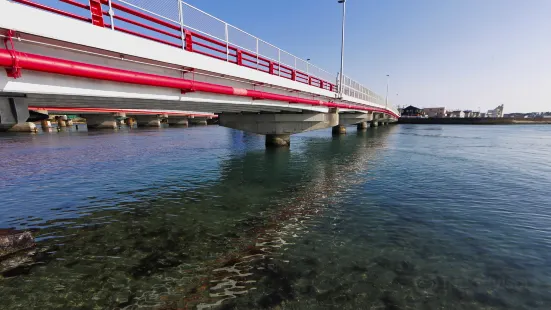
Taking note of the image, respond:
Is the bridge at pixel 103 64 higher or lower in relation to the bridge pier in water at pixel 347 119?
higher

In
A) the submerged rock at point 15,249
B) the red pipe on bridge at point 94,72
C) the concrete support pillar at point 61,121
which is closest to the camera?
the red pipe on bridge at point 94,72

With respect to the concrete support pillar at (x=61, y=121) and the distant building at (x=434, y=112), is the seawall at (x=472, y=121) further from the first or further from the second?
the concrete support pillar at (x=61, y=121)

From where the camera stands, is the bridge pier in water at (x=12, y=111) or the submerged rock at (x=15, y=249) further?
the bridge pier in water at (x=12, y=111)

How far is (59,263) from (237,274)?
4564 millimetres

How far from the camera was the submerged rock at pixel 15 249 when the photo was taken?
6078 mm

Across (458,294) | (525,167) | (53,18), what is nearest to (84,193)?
(53,18)

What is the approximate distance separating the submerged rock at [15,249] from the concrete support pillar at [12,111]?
306 cm

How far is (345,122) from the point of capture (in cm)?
4806

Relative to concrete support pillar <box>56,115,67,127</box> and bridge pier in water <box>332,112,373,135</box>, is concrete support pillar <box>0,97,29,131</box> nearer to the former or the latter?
bridge pier in water <box>332,112,373,135</box>

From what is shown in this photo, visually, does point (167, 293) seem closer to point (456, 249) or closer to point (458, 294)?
point (458, 294)

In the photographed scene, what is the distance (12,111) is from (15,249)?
3756mm

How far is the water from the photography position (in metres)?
5.02

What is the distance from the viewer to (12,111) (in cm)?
666

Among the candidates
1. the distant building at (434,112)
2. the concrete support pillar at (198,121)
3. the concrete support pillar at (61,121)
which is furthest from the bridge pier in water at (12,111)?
the distant building at (434,112)
